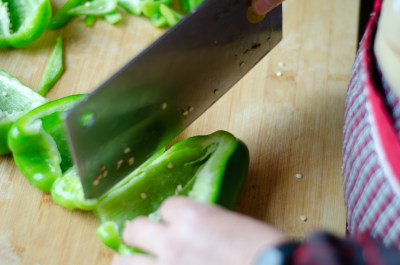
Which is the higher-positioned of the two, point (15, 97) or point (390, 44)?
point (390, 44)

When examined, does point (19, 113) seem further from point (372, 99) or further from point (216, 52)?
point (372, 99)

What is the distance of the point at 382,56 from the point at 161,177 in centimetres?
48

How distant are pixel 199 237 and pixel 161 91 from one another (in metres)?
0.33

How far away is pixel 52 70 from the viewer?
4.42 ft

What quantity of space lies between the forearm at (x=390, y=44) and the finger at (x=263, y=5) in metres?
0.28

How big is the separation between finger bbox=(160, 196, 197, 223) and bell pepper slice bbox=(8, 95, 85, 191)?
31cm

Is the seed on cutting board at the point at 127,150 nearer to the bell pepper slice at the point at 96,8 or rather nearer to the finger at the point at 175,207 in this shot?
the finger at the point at 175,207

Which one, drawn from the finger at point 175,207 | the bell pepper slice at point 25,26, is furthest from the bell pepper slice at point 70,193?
the bell pepper slice at point 25,26

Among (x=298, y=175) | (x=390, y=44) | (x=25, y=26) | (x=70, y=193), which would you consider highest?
(x=390, y=44)

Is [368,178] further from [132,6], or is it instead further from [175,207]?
[132,6]

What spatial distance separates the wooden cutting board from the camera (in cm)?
111

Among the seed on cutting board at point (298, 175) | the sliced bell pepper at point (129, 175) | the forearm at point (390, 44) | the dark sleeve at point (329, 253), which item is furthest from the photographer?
the seed on cutting board at point (298, 175)

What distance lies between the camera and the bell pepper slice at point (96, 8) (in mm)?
1441

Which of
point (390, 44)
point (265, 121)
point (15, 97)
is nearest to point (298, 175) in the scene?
point (265, 121)
